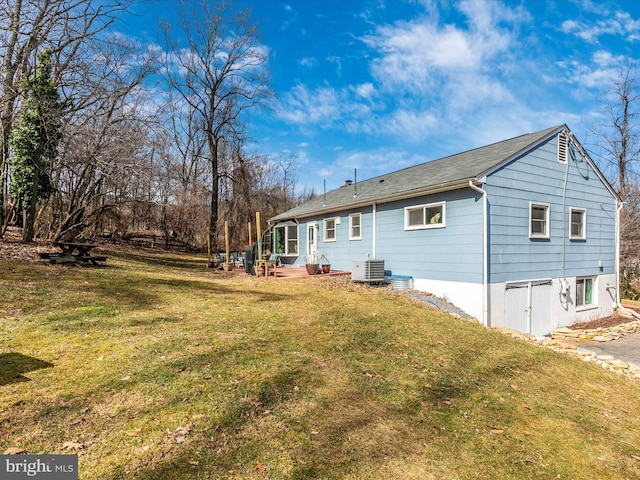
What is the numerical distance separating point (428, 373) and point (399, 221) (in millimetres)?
7463

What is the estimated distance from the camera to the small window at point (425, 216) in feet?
33.5

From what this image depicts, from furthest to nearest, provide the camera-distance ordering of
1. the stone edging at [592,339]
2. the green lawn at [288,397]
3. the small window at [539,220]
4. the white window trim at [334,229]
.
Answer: the white window trim at [334,229], the small window at [539,220], the stone edging at [592,339], the green lawn at [288,397]

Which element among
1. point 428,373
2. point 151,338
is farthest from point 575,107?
point 151,338

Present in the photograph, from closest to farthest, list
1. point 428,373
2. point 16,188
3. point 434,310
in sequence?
1. point 428,373
2. point 434,310
3. point 16,188

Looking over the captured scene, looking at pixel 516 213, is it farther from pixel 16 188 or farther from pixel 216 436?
pixel 16 188

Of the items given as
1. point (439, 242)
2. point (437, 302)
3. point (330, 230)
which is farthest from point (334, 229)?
point (437, 302)

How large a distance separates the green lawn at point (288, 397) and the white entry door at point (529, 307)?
10.3 feet

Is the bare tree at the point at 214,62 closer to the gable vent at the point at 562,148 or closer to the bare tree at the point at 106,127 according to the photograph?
the bare tree at the point at 106,127

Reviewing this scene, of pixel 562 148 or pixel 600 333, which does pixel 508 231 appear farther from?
pixel 600 333

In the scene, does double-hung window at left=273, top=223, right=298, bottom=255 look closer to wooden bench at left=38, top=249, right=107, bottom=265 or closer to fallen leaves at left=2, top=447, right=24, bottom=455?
wooden bench at left=38, top=249, right=107, bottom=265

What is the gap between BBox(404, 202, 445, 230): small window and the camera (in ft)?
33.5

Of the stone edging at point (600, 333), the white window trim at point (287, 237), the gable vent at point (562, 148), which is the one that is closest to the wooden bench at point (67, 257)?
the white window trim at point (287, 237)

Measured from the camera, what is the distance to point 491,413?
370cm

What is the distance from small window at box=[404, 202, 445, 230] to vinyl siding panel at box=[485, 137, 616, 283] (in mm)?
1486
